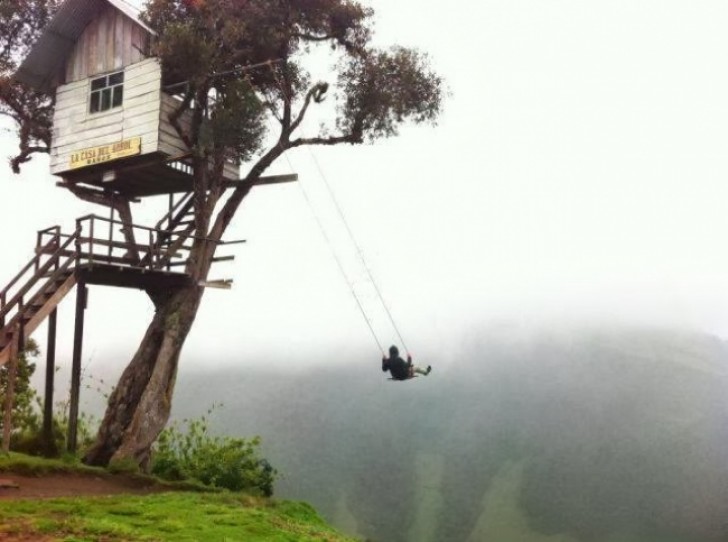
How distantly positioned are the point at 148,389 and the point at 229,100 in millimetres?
9399

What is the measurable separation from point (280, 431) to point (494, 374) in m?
35.2

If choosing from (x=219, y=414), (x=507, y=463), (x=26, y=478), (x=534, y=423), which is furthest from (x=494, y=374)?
(x=26, y=478)

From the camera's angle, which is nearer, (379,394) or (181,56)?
(181,56)

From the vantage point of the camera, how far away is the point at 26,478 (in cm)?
1510

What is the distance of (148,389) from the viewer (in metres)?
18.5

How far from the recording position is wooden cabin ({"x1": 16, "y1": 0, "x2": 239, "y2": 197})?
2009 cm

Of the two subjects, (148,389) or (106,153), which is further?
(106,153)

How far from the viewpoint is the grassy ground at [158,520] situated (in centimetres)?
962

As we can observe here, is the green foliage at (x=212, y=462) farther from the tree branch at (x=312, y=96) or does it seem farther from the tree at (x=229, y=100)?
the tree branch at (x=312, y=96)

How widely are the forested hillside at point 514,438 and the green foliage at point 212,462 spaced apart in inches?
2088

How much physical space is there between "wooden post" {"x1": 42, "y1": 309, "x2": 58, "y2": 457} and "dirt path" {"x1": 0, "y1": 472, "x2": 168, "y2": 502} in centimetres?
358

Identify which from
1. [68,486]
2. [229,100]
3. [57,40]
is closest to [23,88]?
[57,40]

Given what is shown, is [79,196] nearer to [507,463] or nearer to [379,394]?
[507,463]

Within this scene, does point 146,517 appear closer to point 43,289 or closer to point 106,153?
point 43,289
